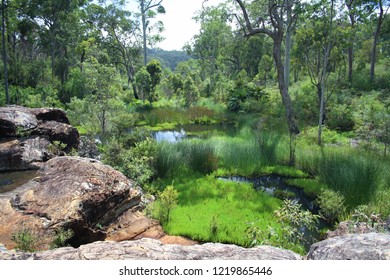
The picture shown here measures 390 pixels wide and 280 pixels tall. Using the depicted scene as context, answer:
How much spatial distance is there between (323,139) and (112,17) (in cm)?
2380

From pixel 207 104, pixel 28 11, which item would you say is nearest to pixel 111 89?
pixel 207 104

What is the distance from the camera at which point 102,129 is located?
33.6ft

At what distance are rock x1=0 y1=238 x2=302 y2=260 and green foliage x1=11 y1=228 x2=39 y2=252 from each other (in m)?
0.84

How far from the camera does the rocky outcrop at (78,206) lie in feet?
13.5

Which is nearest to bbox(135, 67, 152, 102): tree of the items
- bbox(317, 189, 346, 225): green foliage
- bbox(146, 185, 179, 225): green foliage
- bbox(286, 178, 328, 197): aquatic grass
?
bbox(286, 178, 328, 197): aquatic grass

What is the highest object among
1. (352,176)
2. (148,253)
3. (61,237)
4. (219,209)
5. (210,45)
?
(210,45)

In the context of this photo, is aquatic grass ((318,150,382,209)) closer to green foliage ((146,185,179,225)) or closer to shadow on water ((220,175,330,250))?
shadow on water ((220,175,330,250))

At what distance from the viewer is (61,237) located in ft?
12.3

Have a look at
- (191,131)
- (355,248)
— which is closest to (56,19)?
(191,131)

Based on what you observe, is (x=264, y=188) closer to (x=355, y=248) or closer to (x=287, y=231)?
(x=287, y=231)

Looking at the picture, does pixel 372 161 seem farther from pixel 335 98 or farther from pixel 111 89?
pixel 335 98

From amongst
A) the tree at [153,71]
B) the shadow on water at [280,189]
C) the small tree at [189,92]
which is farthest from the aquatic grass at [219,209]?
the tree at [153,71]

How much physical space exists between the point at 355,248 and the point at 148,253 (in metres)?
1.83

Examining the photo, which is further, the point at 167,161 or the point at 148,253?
the point at 167,161
